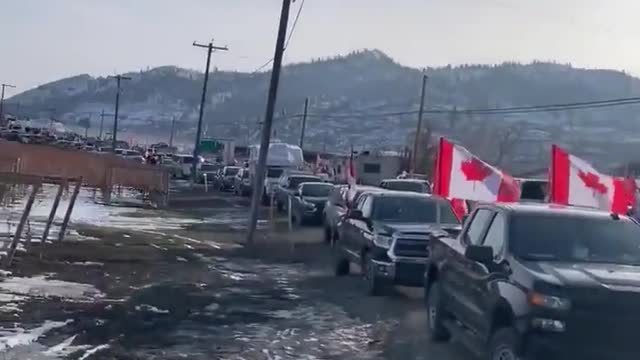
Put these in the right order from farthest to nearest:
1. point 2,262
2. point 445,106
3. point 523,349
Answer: point 445,106 → point 2,262 → point 523,349

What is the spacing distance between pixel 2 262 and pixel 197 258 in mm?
5127

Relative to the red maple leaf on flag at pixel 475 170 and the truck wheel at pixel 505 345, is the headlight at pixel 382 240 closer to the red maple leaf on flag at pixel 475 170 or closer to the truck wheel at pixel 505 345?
the red maple leaf on flag at pixel 475 170

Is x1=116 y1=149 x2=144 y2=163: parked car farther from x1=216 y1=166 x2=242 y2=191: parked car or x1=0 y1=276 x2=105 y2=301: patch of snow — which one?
x1=0 y1=276 x2=105 y2=301: patch of snow

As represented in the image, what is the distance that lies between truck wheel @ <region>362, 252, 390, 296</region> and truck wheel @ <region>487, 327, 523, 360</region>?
24.3 ft

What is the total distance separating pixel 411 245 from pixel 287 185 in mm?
26601

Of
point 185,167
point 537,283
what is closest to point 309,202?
point 537,283

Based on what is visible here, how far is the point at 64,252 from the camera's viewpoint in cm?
2242

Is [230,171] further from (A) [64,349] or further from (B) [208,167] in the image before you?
(A) [64,349]

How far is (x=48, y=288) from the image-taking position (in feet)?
56.2

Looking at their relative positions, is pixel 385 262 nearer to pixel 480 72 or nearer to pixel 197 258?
pixel 197 258

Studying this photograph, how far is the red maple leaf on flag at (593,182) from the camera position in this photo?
2012cm

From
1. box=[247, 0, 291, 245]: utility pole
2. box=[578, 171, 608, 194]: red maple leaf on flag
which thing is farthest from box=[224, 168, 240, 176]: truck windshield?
box=[578, 171, 608, 194]: red maple leaf on flag

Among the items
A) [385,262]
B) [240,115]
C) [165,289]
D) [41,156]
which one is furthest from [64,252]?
[240,115]

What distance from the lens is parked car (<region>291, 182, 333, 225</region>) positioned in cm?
3784
